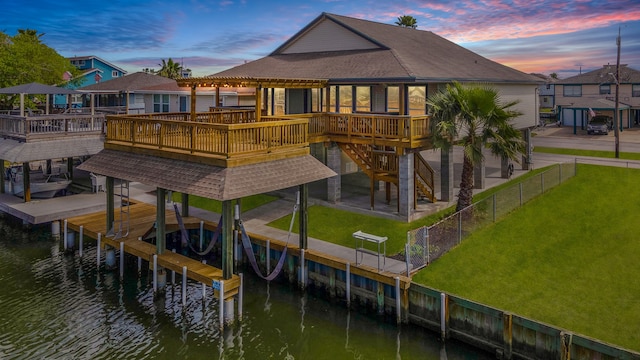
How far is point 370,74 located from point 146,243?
1370 cm

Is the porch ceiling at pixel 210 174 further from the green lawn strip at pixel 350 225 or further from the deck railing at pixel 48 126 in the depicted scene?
the deck railing at pixel 48 126

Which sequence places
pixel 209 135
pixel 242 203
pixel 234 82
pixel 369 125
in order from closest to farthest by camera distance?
pixel 209 135 → pixel 234 82 → pixel 369 125 → pixel 242 203

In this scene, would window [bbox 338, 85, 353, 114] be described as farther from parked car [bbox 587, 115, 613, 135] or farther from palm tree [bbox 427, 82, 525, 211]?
parked car [bbox 587, 115, 613, 135]

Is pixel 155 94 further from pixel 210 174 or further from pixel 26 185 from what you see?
pixel 210 174

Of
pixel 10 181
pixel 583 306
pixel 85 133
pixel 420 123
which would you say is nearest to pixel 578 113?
pixel 420 123

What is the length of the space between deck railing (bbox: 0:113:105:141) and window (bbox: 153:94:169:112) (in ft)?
40.0

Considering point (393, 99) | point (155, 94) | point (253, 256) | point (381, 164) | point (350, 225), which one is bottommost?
point (253, 256)

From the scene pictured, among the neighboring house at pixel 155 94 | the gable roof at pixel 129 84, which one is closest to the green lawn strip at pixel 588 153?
the neighboring house at pixel 155 94

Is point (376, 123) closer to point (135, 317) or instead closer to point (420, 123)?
point (420, 123)

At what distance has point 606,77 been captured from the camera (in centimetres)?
6209

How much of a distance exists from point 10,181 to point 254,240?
60.9 ft

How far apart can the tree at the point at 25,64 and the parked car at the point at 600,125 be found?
191 feet

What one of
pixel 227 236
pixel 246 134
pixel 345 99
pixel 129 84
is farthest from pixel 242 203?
pixel 129 84

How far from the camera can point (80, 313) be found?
18.0 m
